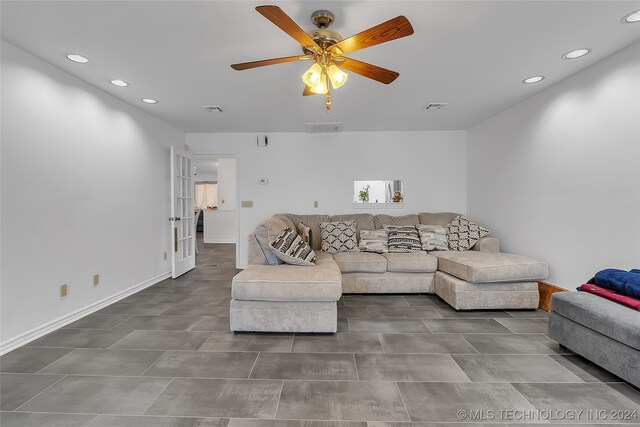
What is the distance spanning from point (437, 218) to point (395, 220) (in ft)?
2.11

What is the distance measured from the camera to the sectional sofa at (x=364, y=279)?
2445mm

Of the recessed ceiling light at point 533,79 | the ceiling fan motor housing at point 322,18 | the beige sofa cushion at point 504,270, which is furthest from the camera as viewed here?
the beige sofa cushion at point 504,270

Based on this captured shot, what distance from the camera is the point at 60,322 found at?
260cm

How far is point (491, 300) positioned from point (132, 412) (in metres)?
3.20

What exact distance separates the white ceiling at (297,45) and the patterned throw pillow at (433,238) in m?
1.69

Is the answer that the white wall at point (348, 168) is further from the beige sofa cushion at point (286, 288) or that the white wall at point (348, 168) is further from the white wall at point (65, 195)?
the beige sofa cushion at point (286, 288)

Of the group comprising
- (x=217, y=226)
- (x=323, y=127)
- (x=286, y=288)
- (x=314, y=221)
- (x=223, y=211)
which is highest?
(x=323, y=127)

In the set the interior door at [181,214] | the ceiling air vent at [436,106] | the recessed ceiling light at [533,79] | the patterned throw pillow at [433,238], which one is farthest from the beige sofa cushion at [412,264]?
the interior door at [181,214]

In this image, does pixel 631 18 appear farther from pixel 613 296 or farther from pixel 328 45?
pixel 328 45

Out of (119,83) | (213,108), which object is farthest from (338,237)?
(119,83)

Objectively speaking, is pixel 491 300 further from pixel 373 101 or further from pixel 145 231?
pixel 145 231

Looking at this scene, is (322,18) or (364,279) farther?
(364,279)

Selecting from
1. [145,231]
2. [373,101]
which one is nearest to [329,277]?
[373,101]

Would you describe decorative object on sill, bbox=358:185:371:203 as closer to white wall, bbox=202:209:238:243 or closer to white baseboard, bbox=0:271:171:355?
white baseboard, bbox=0:271:171:355
